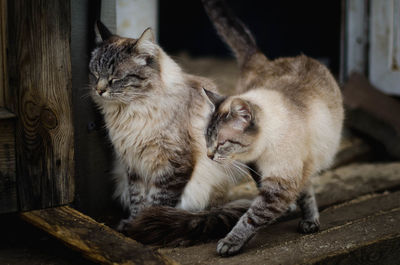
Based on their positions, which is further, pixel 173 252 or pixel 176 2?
pixel 176 2

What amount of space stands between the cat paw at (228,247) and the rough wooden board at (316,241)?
1.2 inches

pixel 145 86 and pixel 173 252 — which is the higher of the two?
pixel 145 86

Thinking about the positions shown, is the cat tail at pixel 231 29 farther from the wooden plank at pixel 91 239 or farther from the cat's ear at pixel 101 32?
the wooden plank at pixel 91 239

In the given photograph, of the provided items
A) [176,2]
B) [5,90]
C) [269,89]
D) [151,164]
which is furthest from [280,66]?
[176,2]

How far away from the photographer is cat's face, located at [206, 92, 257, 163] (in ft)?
8.51

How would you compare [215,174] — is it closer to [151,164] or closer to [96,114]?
[151,164]

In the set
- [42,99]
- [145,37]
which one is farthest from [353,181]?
[42,99]

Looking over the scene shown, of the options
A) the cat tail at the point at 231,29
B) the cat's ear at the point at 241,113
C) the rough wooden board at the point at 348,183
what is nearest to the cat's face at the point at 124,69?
the cat's ear at the point at 241,113

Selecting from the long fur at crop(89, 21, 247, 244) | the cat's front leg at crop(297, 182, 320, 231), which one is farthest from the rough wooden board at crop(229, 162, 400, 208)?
the long fur at crop(89, 21, 247, 244)

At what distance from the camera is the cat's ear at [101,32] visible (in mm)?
3022

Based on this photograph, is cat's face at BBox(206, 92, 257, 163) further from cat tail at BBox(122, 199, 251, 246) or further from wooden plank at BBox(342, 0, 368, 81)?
wooden plank at BBox(342, 0, 368, 81)

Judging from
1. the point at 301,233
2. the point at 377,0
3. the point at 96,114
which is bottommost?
the point at 301,233

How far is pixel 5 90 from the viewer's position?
8.39 ft

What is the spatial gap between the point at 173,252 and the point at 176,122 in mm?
798
